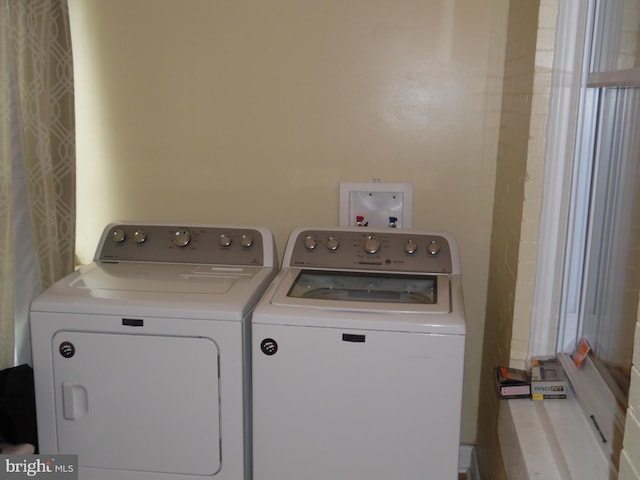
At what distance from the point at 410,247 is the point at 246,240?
61 centimetres

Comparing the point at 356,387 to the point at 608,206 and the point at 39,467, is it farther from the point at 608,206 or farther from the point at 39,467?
the point at 39,467

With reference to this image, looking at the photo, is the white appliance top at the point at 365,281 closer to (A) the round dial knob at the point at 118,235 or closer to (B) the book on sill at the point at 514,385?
(B) the book on sill at the point at 514,385

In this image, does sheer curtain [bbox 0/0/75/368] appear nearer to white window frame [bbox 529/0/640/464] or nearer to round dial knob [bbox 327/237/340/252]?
round dial knob [bbox 327/237/340/252]

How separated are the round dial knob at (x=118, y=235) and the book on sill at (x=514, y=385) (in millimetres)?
1462

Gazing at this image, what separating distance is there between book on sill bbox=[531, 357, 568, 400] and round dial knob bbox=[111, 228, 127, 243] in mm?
1542

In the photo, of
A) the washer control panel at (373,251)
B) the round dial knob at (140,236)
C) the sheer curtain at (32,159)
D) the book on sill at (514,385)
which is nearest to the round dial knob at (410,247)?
the washer control panel at (373,251)

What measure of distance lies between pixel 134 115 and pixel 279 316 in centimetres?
126

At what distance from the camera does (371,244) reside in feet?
8.04


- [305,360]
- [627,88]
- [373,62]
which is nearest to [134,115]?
[373,62]

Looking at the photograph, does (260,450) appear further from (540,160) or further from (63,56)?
(63,56)

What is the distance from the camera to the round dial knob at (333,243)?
8.11ft

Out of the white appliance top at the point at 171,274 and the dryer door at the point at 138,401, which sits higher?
the white appliance top at the point at 171,274

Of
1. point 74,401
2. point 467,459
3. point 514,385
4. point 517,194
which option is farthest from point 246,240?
point 467,459

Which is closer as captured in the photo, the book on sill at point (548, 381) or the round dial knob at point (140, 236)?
the book on sill at point (548, 381)
